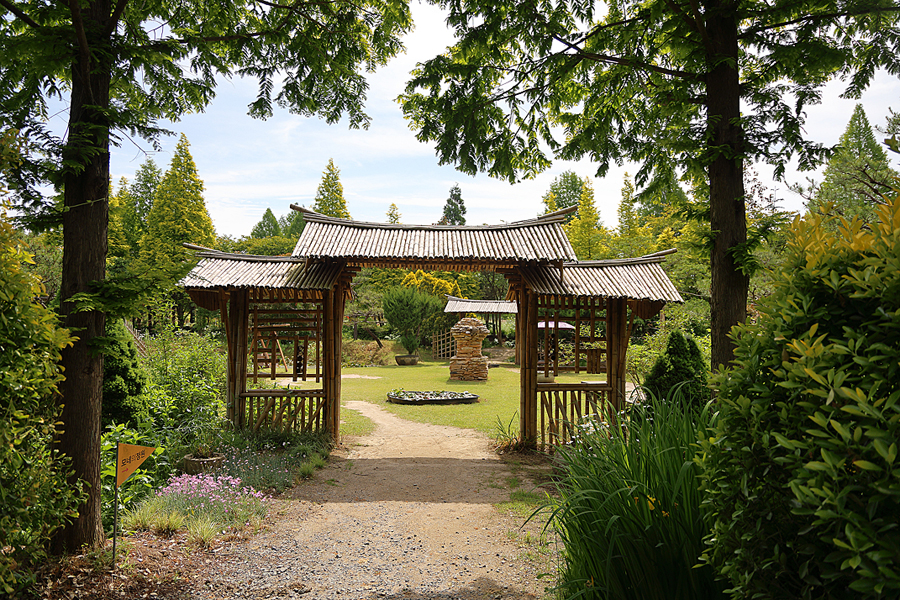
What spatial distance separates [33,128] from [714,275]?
543 centimetres

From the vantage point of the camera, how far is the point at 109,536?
4.01m

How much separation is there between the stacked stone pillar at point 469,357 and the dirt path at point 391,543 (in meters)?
11.2

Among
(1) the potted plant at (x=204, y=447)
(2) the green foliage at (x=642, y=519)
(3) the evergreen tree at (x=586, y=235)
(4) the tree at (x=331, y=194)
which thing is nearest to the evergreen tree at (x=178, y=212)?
(4) the tree at (x=331, y=194)

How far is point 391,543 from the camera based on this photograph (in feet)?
15.8

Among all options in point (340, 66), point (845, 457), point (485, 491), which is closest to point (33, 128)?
point (340, 66)

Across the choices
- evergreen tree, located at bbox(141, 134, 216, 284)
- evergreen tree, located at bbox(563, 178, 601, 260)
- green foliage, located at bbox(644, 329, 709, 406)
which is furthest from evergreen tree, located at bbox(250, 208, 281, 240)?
green foliage, located at bbox(644, 329, 709, 406)

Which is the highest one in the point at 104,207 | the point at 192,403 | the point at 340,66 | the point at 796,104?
the point at 340,66

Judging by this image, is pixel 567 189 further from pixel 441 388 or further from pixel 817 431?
pixel 817 431

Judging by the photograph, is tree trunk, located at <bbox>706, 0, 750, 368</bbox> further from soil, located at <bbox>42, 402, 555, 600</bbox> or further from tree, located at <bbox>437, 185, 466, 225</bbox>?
tree, located at <bbox>437, 185, 466, 225</bbox>

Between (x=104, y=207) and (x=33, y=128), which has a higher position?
(x=33, y=128)

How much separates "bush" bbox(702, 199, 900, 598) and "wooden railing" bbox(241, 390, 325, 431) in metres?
7.35

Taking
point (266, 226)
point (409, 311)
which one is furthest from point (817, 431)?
point (266, 226)

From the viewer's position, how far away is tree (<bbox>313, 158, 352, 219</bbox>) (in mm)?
33875

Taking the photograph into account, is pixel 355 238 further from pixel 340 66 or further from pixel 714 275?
pixel 714 275
